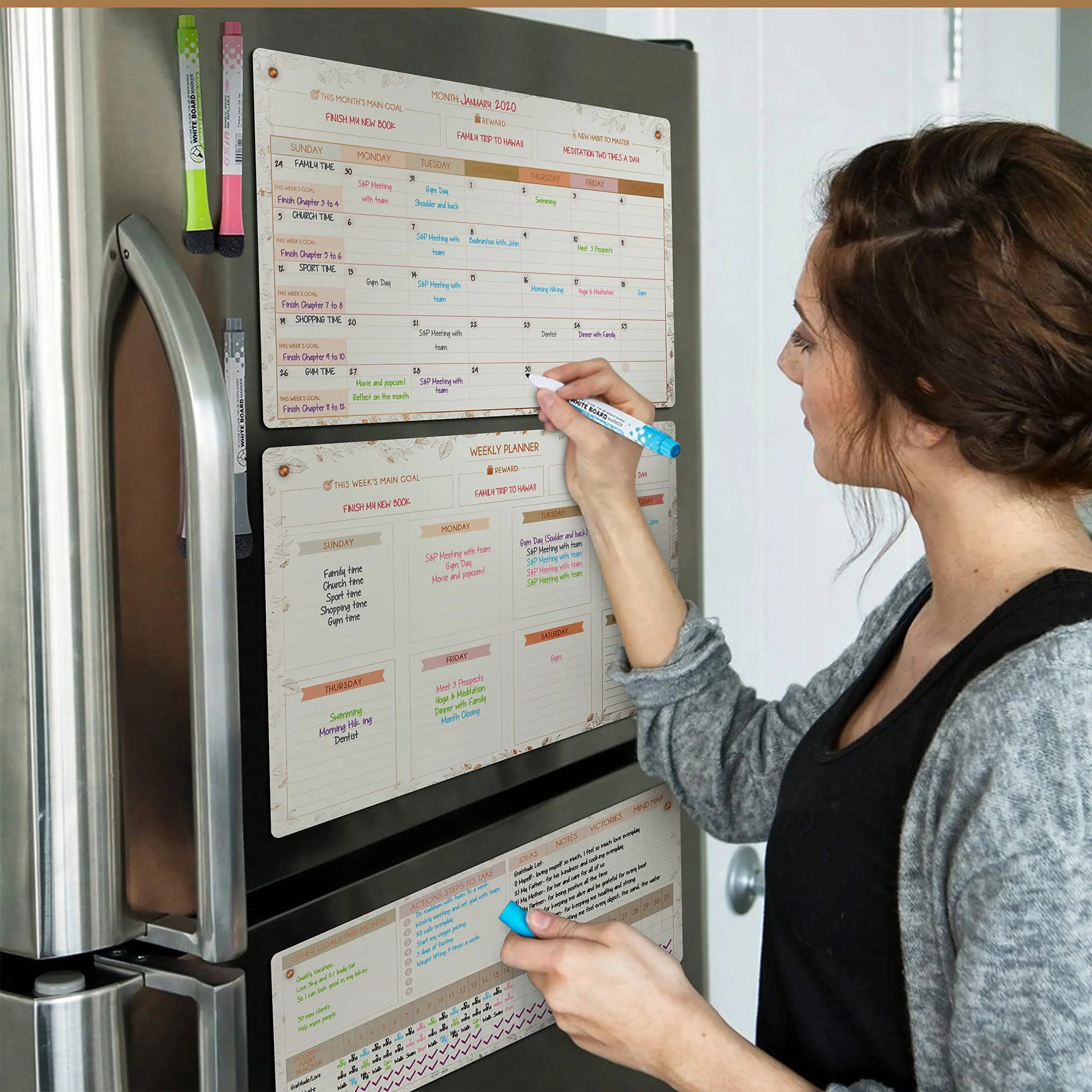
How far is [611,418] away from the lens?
3.33ft

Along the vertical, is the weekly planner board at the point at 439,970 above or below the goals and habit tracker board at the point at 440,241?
below

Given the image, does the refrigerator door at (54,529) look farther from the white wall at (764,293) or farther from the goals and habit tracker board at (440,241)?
the white wall at (764,293)

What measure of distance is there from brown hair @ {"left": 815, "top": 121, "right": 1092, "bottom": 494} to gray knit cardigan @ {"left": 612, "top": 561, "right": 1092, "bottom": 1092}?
0.15m

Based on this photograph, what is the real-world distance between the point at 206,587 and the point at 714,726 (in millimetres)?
586

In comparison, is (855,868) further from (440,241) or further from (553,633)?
(440,241)

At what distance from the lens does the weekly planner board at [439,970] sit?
2.85 ft

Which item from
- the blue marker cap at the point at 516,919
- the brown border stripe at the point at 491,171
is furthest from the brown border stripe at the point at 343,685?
the brown border stripe at the point at 491,171

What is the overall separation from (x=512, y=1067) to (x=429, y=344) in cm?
60

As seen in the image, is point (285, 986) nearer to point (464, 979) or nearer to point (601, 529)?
point (464, 979)

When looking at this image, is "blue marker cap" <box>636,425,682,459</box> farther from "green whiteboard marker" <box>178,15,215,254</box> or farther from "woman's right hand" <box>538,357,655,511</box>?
"green whiteboard marker" <box>178,15,215,254</box>

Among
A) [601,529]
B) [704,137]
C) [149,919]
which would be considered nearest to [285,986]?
[149,919]

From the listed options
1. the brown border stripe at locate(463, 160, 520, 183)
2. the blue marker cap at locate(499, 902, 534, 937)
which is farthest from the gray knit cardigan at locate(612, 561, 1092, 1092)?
the brown border stripe at locate(463, 160, 520, 183)

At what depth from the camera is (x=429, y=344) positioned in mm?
892

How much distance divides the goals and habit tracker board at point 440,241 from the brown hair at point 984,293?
228 mm
